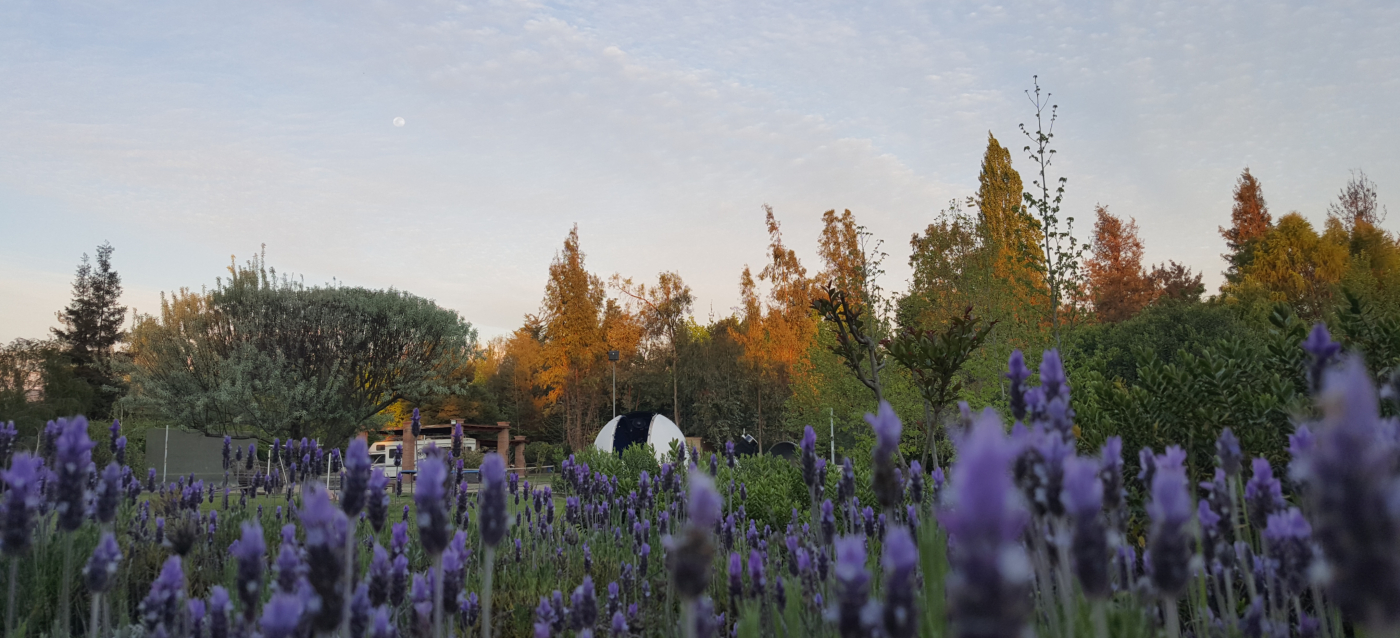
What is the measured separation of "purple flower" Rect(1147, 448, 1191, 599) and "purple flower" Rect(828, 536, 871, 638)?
0.42 meters

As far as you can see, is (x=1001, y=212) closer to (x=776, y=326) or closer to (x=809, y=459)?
(x=776, y=326)

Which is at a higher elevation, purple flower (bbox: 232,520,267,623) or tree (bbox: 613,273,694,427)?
tree (bbox: 613,273,694,427)

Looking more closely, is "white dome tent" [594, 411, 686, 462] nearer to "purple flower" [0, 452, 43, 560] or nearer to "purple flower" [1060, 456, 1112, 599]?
"purple flower" [0, 452, 43, 560]

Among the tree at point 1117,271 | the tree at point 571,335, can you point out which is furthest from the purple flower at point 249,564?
the tree at point 1117,271

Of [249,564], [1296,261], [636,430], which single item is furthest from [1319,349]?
[1296,261]

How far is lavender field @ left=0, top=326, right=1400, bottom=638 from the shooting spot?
2.24 feet

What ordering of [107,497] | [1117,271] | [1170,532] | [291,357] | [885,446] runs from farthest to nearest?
[1117,271]
[291,357]
[107,497]
[885,446]
[1170,532]

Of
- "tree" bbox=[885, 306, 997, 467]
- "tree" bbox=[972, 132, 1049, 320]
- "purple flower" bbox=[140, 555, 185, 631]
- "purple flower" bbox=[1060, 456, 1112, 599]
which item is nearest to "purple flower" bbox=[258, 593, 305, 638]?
"purple flower" bbox=[140, 555, 185, 631]

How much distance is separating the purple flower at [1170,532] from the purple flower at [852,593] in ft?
1.39

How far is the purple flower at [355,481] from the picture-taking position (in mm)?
1765

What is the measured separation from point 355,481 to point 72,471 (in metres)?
Answer: 1.02

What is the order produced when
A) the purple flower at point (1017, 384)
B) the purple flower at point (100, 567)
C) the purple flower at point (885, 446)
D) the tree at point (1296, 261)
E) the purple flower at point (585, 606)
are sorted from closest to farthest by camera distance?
the purple flower at point (885, 446) < the purple flower at point (1017, 384) < the purple flower at point (100, 567) < the purple flower at point (585, 606) < the tree at point (1296, 261)

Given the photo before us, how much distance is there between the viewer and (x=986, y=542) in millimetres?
610

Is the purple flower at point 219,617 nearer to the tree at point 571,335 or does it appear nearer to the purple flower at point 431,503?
the purple flower at point 431,503
